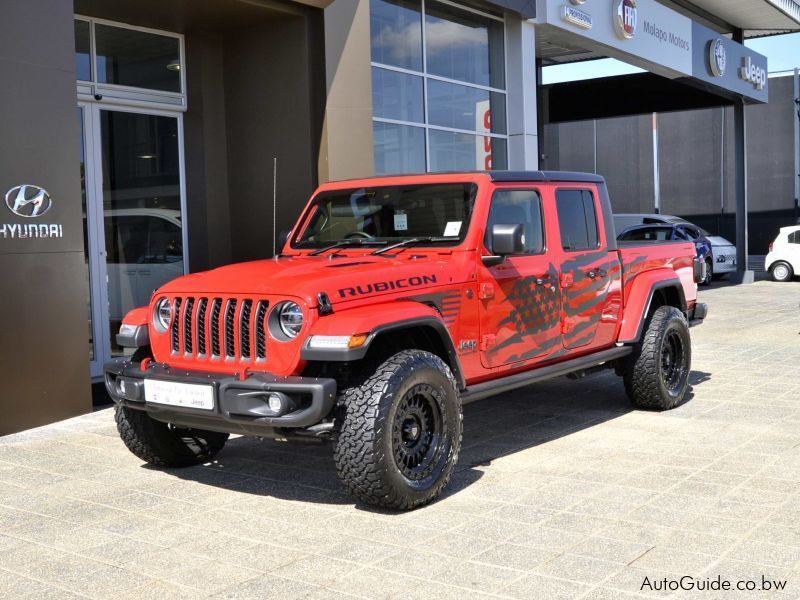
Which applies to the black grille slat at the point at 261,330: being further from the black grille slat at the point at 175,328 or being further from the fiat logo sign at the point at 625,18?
the fiat logo sign at the point at 625,18

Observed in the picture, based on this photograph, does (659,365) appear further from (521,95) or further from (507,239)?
(521,95)

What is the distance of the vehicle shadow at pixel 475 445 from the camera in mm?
5363

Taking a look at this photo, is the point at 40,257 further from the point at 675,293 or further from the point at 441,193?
the point at 675,293

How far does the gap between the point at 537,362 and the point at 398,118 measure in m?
6.20

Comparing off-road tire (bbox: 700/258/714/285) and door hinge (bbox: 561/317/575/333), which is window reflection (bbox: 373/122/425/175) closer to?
door hinge (bbox: 561/317/575/333)

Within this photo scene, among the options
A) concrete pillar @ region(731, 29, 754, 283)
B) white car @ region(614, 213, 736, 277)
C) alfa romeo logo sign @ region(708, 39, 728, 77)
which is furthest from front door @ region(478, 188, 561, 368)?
concrete pillar @ region(731, 29, 754, 283)

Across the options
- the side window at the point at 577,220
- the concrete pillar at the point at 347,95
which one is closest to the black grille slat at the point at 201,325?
the side window at the point at 577,220

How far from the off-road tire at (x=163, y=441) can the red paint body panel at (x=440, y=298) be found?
0.59 metres

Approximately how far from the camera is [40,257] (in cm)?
727

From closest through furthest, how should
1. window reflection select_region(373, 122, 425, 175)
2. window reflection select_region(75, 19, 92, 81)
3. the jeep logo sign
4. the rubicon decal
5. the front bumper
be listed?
1. the front bumper
2. the rubicon decal
3. window reflection select_region(75, 19, 92, 81)
4. window reflection select_region(373, 122, 425, 175)
5. the jeep logo sign

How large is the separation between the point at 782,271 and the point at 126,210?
17212 mm

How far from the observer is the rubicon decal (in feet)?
15.7

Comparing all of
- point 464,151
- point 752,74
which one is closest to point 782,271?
point 752,74

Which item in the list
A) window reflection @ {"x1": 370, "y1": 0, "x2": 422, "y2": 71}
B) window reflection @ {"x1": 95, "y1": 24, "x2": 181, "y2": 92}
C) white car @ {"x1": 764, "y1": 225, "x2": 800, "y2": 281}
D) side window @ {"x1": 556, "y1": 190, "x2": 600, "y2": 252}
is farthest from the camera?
white car @ {"x1": 764, "y1": 225, "x2": 800, "y2": 281}
